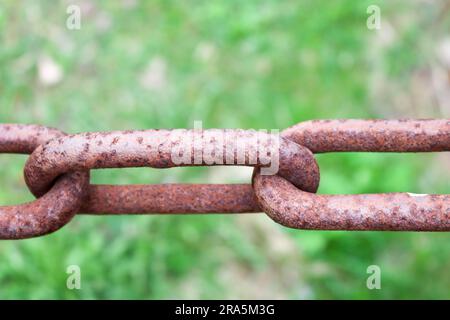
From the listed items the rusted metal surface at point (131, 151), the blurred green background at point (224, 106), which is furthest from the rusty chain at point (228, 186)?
the blurred green background at point (224, 106)

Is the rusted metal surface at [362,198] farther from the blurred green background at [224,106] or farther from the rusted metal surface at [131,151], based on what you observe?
the blurred green background at [224,106]

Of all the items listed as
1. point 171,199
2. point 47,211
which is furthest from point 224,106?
point 47,211

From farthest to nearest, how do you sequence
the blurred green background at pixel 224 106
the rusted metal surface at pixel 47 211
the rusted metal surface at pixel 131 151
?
the blurred green background at pixel 224 106 → the rusted metal surface at pixel 47 211 → the rusted metal surface at pixel 131 151

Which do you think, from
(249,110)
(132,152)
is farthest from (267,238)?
(132,152)

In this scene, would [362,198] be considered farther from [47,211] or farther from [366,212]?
[47,211]

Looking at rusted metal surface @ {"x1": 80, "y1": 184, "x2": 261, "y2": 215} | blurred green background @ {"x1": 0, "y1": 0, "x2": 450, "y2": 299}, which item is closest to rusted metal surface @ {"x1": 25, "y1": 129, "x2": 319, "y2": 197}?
rusted metal surface @ {"x1": 80, "y1": 184, "x2": 261, "y2": 215}
